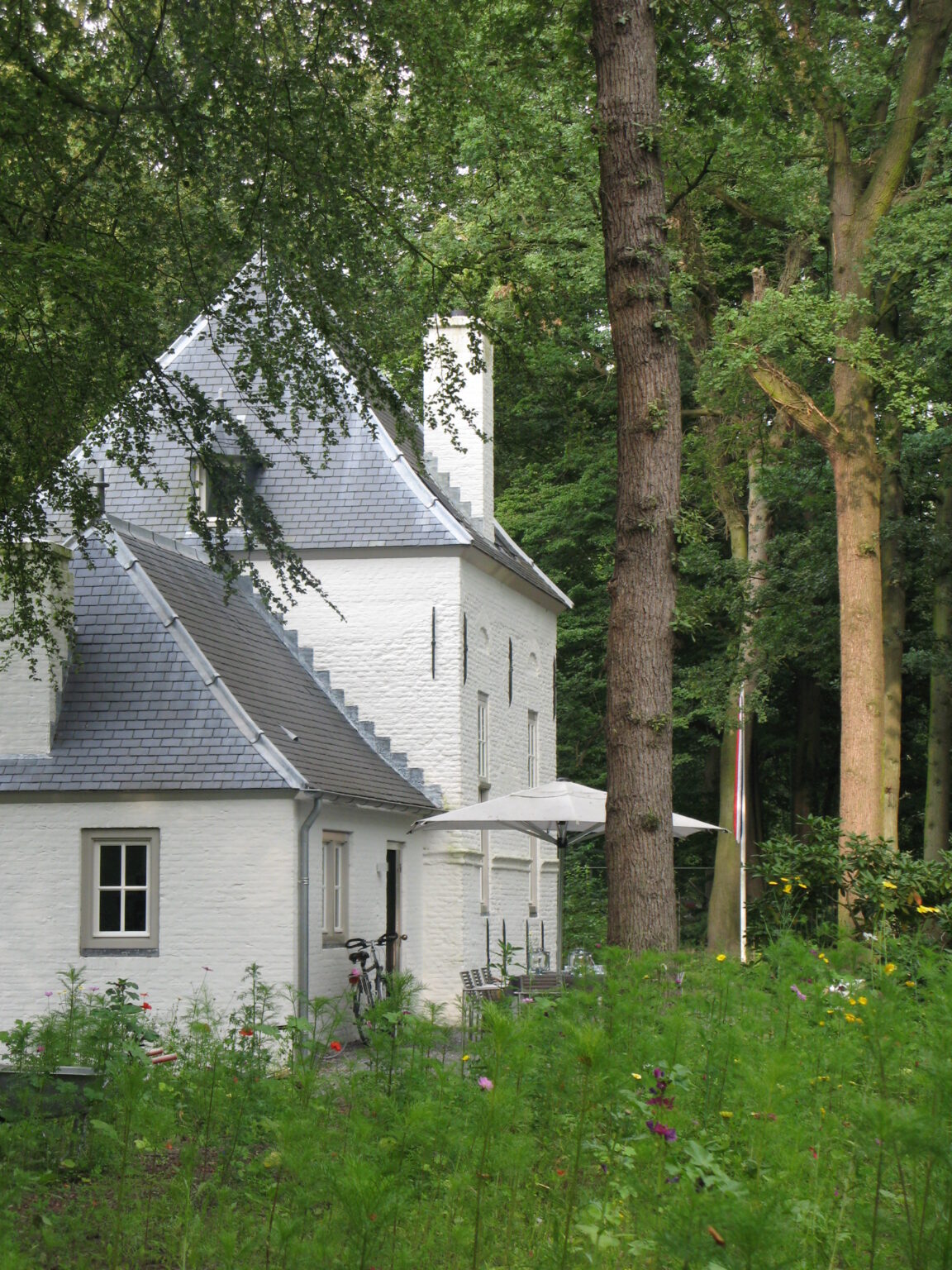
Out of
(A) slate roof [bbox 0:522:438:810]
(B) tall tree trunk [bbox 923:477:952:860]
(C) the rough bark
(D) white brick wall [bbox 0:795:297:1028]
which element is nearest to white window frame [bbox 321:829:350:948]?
(A) slate roof [bbox 0:522:438:810]

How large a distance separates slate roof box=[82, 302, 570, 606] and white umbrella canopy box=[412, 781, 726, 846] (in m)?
5.15

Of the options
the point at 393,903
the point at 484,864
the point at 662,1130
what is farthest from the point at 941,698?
the point at 662,1130

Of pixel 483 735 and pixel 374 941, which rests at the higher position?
pixel 483 735

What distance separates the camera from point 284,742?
17719mm

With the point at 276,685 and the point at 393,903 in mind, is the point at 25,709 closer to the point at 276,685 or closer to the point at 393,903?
the point at 276,685

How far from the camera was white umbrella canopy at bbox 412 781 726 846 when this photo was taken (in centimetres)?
1662

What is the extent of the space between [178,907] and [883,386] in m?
10.1

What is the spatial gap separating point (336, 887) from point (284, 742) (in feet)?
6.99

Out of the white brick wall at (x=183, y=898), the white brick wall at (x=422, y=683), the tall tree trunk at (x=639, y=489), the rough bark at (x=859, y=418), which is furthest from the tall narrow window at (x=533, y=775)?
the tall tree trunk at (x=639, y=489)

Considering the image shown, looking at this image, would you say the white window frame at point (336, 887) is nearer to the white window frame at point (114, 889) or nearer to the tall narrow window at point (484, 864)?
the white window frame at point (114, 889)

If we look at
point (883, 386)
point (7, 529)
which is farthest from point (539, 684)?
point (7, 529)

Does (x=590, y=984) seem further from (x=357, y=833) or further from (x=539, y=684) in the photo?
(x=539, y=684)

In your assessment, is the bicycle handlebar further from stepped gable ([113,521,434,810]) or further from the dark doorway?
stepped gable ([113,521,434,810])

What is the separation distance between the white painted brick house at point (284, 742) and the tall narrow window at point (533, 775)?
8 centimetres
